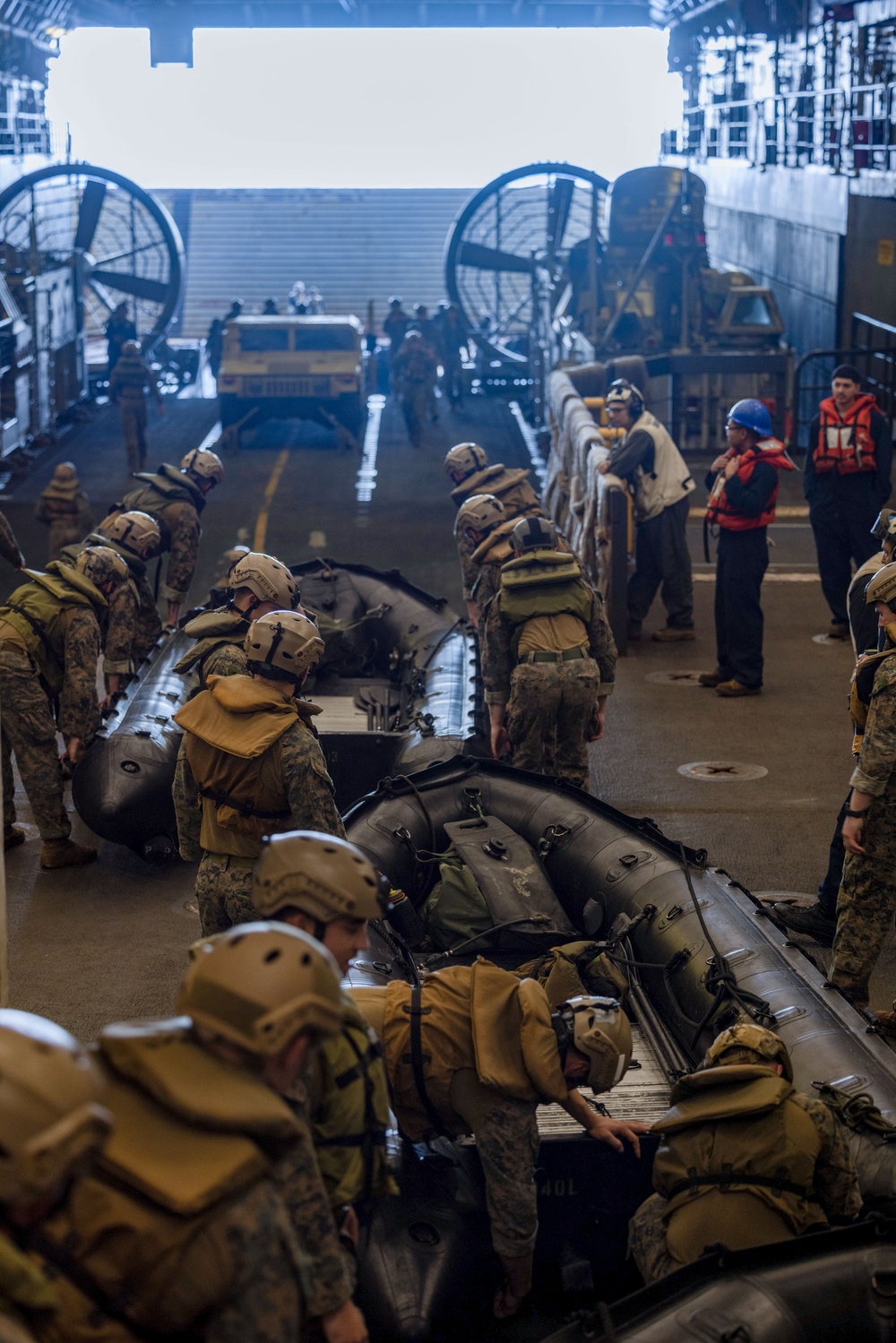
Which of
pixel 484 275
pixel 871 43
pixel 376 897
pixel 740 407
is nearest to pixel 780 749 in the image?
pixel 740 407

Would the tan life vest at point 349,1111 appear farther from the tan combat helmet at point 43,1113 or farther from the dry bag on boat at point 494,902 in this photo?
the dry bag on boat at point 494,902

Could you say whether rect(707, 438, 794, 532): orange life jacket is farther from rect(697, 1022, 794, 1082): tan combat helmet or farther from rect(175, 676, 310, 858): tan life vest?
rect(697, 1022, 794, 1082): tan combat helmet

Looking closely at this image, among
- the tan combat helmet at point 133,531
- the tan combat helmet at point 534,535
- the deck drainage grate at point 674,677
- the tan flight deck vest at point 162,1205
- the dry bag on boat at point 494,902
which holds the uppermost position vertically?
the tan combat helmet at point 534,535

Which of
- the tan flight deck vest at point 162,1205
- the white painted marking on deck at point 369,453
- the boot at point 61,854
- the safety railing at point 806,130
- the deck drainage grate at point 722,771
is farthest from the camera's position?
the safety railing at point 806,130

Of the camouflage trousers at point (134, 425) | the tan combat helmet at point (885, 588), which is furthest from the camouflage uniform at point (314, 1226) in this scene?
the camouflage trousers at point (134, 425)

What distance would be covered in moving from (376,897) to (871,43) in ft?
53.5

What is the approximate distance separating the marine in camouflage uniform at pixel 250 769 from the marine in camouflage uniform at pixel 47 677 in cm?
233

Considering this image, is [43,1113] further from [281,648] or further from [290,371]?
[290,371]

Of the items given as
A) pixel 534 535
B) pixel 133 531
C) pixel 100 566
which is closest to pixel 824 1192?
pixel 534 535

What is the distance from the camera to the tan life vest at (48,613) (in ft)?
23.2

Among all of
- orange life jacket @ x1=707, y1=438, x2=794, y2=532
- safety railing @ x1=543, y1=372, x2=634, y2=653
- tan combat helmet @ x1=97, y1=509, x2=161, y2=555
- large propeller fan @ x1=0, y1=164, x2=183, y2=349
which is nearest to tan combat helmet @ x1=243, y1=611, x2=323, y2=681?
tan combat helmet @ x1=97, y1=509, x2=161, y2=555

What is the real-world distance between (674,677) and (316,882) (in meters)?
7.16

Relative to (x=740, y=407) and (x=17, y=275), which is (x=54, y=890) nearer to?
(x=740, y=407)

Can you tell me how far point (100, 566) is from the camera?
7438 mm
